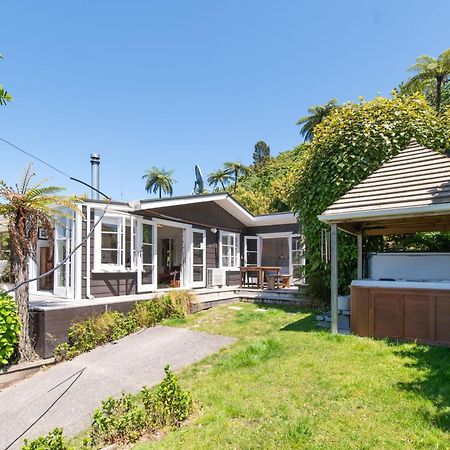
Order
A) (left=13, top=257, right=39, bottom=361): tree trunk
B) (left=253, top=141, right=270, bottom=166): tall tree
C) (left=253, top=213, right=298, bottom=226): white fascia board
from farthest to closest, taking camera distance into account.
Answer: (left=253, top=141, right=270, bottom=166): tall tree, (left=253, top=213, right=298, bottom=226): white fascia board, (left=13, top=257, right=39, bottom=361): tree trunk

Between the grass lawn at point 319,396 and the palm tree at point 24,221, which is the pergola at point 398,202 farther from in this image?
the palm tree at point 24,221

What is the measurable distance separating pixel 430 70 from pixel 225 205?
52.1 ft

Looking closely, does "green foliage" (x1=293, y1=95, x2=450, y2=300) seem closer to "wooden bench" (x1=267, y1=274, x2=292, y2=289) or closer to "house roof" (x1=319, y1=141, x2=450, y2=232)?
"house roof" (x1=319, y1=141, x2=450, y2=232)

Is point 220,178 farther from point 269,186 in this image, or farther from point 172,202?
point 172,202

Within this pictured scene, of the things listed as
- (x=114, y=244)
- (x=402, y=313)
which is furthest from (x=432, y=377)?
(x=114, y=244)

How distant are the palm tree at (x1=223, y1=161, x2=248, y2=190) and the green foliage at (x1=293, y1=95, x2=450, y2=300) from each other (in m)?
30.6

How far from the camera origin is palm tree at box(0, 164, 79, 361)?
6344mm

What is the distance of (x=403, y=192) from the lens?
259 inches

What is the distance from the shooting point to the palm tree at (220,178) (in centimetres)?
4050

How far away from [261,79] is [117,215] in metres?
9.66

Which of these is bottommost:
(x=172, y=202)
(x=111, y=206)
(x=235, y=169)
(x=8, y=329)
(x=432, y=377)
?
(x=432, y=377)

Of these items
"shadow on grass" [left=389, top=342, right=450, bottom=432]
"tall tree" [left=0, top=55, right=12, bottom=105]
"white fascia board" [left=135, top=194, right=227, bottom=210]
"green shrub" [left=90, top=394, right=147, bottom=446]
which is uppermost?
"white fascia board" [left=135, top=194, right=227, bottom=210]

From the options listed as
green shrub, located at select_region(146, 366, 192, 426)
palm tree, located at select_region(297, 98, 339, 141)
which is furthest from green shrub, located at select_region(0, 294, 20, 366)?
palm tree, located at select_region(297, 98, 339, 141)

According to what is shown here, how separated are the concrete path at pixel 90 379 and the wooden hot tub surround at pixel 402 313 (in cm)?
269
